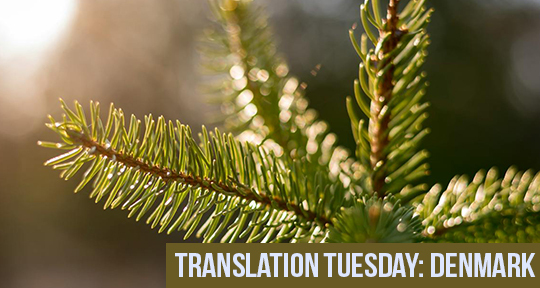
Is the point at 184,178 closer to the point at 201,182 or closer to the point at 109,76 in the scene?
the point at 201,182

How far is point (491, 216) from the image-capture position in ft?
0.60

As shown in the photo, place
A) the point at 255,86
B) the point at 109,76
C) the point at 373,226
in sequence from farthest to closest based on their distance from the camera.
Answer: the point at 109,76 → the point at 255,86 → the point at 373,226

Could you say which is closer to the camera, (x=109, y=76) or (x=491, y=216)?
(x=491, y=216)

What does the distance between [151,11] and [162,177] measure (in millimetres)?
2643

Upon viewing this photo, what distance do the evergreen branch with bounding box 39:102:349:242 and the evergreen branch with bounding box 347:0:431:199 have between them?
3 cm

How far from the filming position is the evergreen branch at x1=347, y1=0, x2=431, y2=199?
18cm

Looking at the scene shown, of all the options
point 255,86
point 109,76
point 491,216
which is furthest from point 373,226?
point 109,76

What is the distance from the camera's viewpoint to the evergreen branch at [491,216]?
0.59 feet

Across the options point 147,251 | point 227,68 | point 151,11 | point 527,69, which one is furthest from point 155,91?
point 227,68

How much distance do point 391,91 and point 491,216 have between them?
0.07m

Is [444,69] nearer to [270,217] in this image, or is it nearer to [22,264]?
[270,217]

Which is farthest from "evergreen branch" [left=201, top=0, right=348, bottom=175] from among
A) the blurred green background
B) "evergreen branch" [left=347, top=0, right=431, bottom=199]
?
the blurred green background

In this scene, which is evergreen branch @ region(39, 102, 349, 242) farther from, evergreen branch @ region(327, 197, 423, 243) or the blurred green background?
the blurred green background

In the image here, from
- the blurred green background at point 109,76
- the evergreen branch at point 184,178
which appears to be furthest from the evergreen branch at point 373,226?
the blurred green background at point 109,76
